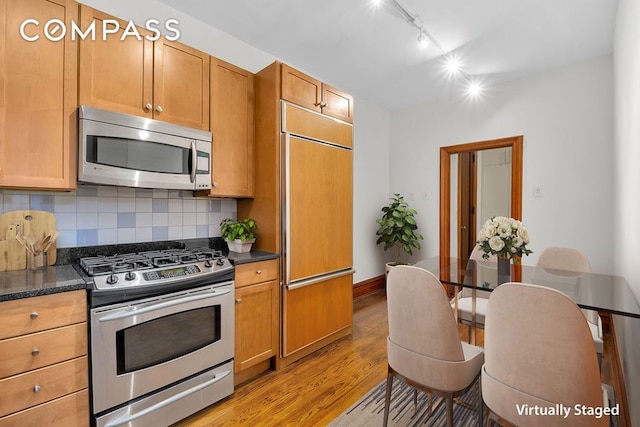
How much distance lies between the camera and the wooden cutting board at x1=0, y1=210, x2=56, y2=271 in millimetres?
1725

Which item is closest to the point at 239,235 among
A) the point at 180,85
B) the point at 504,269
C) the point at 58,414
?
the point at 180,85

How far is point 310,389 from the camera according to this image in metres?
2.18

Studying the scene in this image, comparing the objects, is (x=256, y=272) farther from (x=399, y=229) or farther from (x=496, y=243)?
(x=399, y=229)

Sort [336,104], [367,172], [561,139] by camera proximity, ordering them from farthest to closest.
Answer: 1. [367,172]
2. [561,139]
3. [336,104]

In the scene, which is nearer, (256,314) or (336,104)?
(256,314)

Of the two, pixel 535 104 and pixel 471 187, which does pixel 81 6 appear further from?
pixel 471 187

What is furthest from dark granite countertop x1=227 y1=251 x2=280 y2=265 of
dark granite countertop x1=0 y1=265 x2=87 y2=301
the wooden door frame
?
the wooden door frame

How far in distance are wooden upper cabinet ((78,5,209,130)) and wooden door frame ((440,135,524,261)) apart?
9.81 feet

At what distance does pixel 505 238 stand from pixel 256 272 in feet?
5.47

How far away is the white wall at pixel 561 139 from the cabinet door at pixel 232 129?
2.84 m

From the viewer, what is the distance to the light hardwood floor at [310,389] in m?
1.88

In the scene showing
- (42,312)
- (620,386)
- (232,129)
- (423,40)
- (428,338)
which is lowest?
(620,386)

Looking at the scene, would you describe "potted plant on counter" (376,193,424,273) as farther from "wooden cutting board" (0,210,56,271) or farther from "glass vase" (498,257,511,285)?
"wooden cutting board" (0,210,56,271)

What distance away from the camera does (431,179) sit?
14.3 feet
